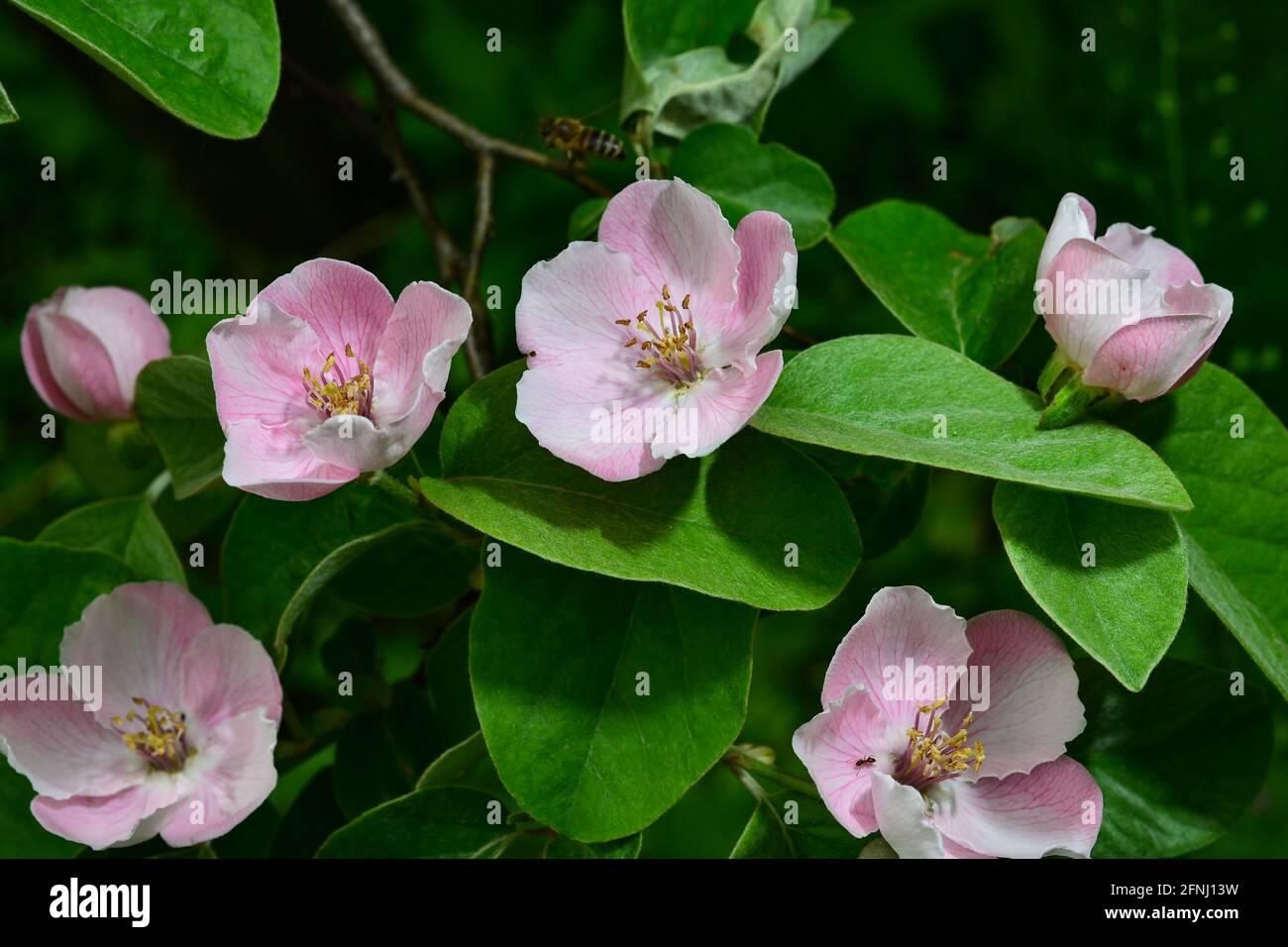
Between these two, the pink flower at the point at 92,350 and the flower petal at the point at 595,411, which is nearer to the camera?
the flower petal at the point at 595,411

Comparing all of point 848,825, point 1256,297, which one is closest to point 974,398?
point 848,825

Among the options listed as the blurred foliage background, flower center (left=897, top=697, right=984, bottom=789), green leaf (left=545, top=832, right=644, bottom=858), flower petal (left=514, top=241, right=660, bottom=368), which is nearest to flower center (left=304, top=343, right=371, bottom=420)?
flower petal (left=514, top=241, right=660, bottom=368)

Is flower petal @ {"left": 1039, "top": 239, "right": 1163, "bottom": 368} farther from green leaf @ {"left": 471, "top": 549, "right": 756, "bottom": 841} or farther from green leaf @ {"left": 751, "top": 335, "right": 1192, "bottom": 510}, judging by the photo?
green leaf @ {"left": 471, "top": 549, "right": 756, "bottom": 841}

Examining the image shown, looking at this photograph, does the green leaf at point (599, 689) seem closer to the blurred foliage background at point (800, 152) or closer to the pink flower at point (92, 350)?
the pink flower at point (92, 350)

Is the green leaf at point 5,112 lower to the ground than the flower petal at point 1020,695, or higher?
higher

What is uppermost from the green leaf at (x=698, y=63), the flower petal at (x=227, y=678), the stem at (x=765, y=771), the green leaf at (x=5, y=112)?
the green leaf at (x=698, y=63)

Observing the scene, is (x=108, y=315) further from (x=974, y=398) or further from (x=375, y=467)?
(x=974, y=398)

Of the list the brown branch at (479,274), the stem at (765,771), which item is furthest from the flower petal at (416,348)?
the stem at (765,771)
